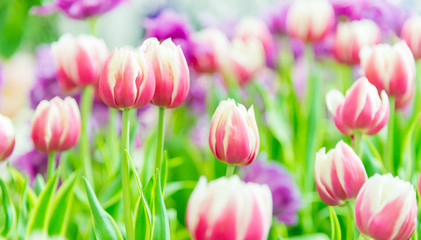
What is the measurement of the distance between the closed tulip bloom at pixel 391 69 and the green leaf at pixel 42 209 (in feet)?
0.71

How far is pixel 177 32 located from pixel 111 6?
0.07 m

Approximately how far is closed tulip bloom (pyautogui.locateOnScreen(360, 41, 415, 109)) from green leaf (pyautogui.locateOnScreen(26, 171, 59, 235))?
0.71 ft

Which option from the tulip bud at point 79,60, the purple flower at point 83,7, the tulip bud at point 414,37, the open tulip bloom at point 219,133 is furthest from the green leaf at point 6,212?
the tulip bud at point 414,37

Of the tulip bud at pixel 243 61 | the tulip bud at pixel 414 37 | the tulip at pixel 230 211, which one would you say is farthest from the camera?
the tulip bud at pixel 243 61

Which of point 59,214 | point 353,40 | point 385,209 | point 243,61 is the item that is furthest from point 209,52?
point 385,209

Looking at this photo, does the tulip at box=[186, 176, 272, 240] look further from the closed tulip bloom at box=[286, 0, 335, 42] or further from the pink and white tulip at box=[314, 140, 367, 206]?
the closed tulip bloom at box=[286, 0, 335, 42]

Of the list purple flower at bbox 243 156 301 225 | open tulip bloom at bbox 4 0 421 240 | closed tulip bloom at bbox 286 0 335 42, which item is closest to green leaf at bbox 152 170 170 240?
open tulip bloom at bbox 4 0 421 240

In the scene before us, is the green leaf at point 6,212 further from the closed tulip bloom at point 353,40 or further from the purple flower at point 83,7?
the closed tulip bloom at point 353,40

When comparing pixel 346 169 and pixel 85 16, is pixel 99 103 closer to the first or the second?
pixel 85 16

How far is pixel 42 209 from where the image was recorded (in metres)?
0.36

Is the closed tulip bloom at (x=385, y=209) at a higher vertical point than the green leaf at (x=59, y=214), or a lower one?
higher

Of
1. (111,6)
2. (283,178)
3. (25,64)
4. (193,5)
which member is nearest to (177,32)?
(111,6)

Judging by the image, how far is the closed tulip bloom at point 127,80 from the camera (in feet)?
0.89

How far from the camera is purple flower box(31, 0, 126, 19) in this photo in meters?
0.50
